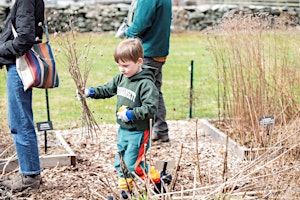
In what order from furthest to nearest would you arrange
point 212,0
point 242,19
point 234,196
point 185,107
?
point 212,0 < point 185,107 < point 242,19 < point 234,196

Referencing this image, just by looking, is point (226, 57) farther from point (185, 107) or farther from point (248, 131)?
point (185, 107)

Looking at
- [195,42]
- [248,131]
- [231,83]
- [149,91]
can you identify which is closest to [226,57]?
[231,83]

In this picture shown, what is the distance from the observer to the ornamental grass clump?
218 inches

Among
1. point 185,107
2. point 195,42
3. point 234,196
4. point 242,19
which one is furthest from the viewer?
point 195,42

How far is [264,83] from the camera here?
5.61m

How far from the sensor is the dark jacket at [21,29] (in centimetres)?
398

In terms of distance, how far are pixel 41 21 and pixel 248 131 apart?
2.61 m

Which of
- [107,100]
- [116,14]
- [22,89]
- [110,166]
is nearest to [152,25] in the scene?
[110,166]

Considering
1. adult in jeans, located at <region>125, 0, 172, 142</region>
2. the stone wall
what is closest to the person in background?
adult in jeans, located at <region>125, 0, 172, 142</region>

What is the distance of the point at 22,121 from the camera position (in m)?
4.23

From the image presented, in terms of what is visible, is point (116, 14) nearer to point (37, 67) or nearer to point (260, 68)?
point (260, 68)

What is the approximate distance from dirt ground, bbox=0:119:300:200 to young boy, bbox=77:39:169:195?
15cm

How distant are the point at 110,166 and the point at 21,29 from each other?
5.73 feet

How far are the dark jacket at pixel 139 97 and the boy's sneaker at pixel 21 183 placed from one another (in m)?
0.95
